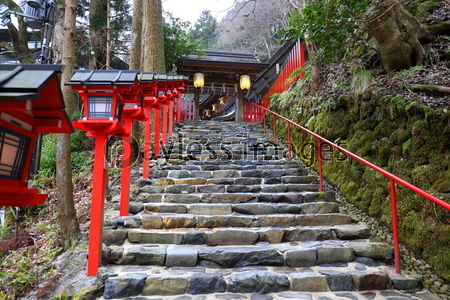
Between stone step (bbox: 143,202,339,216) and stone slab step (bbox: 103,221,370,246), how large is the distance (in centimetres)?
48

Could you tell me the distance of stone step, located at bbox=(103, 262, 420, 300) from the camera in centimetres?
290

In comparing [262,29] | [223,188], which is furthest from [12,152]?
[262,29]

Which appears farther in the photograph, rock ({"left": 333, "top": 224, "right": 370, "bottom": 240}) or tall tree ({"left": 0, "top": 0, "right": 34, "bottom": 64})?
tall tree ({"left": 0, "top": 0, "right": 34, "bottom": 64})

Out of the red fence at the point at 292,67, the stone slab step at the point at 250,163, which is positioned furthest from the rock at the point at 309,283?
the red fence at the point at 292,67

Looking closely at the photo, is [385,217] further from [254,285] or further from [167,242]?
[167,242]

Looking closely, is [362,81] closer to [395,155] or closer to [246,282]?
[395,155]

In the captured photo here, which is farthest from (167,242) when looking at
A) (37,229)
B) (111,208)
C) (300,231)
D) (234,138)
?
(234,138)

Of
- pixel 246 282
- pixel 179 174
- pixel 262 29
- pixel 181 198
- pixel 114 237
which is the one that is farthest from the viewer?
pixel 262 29

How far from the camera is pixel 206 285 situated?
294 centimetres

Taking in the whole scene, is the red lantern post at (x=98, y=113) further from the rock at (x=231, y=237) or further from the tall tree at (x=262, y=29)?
the tall tree at (x=262, y=29)

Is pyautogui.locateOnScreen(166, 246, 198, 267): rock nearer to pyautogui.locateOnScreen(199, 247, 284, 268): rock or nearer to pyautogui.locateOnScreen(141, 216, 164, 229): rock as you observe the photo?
pyautogui.locateOnScreen(199, 247, 284, 268): rock

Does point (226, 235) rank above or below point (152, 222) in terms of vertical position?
below

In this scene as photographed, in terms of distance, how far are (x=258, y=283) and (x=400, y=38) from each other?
4.64m

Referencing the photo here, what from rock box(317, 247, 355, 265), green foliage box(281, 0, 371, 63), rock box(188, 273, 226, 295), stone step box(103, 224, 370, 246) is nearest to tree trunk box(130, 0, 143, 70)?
green foliage box(281, 0, 371, 63)
